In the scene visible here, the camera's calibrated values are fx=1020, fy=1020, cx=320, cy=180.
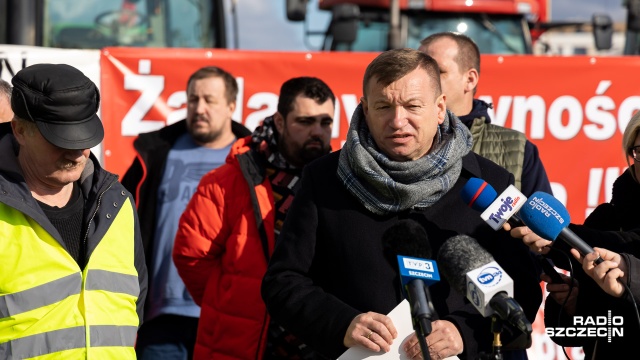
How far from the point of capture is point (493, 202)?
128 inches

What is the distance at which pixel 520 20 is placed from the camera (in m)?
11.9

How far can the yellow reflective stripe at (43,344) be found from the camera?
10.5 feet

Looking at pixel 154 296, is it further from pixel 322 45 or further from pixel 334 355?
pixel 322 45

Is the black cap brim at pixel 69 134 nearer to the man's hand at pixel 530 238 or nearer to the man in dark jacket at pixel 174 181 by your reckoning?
the man's hand at pixel 530 238

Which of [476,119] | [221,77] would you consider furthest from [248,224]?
[221,77]

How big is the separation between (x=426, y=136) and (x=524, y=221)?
1.64 feet

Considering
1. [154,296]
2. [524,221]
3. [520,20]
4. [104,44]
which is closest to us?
[524,221]

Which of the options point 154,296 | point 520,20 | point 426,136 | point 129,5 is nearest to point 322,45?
point 520,20

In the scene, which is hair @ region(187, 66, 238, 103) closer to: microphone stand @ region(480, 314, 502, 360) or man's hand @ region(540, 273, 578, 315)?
man's hand @ region(540, 273, 578, 315)

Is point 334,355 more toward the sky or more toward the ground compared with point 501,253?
more toward the ground

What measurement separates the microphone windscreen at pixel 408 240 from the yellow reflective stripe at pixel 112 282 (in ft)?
2.95

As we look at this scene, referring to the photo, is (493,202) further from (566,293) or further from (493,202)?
(566,293)

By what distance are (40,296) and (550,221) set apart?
1625 mm

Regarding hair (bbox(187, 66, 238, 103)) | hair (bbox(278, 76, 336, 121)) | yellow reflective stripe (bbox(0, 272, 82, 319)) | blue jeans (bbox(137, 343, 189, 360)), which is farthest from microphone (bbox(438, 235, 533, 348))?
hair (bbox(187, 66, 238, 103))
